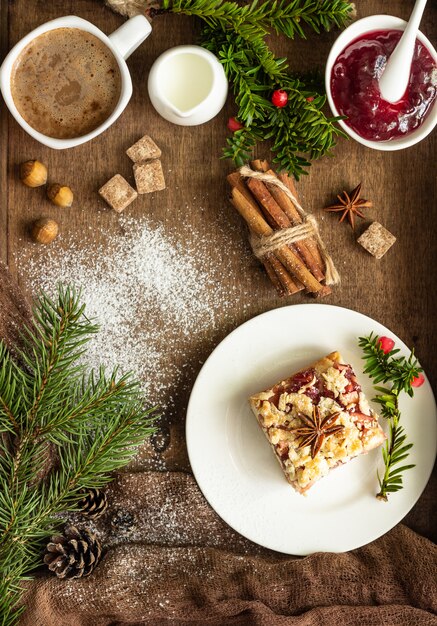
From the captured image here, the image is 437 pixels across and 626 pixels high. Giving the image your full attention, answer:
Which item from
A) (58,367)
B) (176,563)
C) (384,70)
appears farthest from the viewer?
(176,563)

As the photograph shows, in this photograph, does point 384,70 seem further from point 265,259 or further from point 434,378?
point 434,378

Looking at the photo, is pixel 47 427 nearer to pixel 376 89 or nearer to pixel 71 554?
pixel 71 554

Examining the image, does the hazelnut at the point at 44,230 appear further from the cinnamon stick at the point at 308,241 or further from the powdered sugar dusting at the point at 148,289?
the cinnamon stick at the point at 308,241

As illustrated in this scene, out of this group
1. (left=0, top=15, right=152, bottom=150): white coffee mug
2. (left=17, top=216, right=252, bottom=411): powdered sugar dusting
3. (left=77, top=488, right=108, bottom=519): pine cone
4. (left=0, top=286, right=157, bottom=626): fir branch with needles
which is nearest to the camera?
(left=0, top=286, right=157, bottom=626): fir branch with needles

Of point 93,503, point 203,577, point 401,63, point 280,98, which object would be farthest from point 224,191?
point 203,577

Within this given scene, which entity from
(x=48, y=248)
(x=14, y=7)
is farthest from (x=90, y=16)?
(x=48, y=248)

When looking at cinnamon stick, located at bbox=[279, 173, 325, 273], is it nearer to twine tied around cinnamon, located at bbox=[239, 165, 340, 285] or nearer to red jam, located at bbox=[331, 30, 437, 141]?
twine tied around cinnamon, located at bbox=[239, 165, 340, 285]

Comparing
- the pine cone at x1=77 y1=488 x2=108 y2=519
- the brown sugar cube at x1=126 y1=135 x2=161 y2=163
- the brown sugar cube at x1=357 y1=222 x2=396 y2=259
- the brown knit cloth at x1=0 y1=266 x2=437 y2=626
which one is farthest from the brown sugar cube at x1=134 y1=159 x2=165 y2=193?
the pine cone at x1=77 y1=488 x2=108 y2=519
